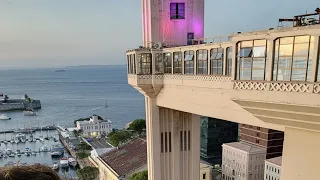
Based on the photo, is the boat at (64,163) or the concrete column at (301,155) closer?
the concrete column at (301,155)

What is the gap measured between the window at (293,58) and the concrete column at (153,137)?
788cm

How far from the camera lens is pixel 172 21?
43.8ft

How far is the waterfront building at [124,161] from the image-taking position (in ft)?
96.6

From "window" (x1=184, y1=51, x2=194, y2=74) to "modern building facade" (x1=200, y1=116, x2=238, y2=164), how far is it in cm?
3795

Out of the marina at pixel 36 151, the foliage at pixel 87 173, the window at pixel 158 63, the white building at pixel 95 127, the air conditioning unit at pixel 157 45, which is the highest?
the air conditioning unit at pixel 157 45

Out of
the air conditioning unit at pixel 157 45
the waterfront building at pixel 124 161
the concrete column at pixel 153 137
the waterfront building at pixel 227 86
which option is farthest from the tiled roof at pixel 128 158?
the air conditioning unit at pixel 157 45

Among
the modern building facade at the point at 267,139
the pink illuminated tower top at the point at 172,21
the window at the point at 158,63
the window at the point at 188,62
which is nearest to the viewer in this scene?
the window at the point at 188,62

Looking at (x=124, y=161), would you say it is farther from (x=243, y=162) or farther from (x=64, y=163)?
(x=64, y=163)

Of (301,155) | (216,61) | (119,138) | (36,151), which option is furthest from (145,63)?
(36,151)

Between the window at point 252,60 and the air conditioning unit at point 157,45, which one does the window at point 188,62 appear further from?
the window at point 252,60

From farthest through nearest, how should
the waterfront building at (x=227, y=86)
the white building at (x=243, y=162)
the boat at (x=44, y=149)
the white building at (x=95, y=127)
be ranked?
the white building at (x=95, y=127)
the boat at (x=44, y=149)
the white building at (x=243, y=162)
the waterfront building at (x=227, y=86)

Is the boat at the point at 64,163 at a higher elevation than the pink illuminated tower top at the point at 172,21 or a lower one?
lower

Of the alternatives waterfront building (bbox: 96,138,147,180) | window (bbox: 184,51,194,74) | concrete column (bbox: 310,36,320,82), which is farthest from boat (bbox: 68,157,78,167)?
concrete column (bbox: 310,36,320,82)

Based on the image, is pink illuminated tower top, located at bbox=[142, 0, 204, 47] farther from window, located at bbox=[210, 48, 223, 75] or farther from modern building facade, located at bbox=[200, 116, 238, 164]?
modern building facade, located at bbox=[200, 116, 238, 164]
